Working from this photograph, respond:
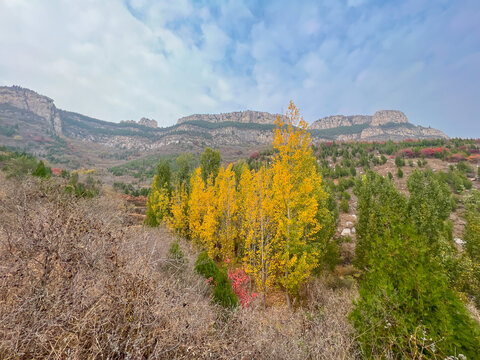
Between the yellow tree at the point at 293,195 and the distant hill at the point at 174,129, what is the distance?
121m

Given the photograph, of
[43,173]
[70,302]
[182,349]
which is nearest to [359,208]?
[182,349]

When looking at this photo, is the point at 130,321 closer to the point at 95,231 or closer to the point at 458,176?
the point at 95,231

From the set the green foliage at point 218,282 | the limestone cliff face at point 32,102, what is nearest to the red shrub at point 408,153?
the green foliage at point 218,282

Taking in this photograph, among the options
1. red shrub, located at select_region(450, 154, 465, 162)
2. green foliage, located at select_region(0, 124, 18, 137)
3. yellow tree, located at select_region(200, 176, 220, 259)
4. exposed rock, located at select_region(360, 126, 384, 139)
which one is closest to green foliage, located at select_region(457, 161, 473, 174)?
red shrub, located at select_region(450, 154, 465, 162)

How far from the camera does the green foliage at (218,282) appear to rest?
595 centimetres

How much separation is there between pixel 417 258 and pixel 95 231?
6.84m

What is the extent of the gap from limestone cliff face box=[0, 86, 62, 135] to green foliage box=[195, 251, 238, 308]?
21381cm

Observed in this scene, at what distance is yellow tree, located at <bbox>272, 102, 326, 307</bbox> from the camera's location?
7926 millimetres

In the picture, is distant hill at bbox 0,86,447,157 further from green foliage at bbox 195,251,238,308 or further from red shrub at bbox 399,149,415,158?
green foliage at bbox 195,251,238,308

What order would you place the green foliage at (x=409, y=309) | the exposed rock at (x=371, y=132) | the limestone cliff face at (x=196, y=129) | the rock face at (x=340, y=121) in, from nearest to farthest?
the green foliage at (x=409, y=309)
the limestone cliff face at (x=196, y=129)
the exposed rock at (x=371, y=132)
the rock face at (x=340, y=121)

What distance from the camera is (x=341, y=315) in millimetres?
5465

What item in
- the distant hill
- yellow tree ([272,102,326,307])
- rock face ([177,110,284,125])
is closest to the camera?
yellow tree ([272,102,326,307])

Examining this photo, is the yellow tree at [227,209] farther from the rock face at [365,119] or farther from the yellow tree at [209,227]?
the rock face at [365,119]

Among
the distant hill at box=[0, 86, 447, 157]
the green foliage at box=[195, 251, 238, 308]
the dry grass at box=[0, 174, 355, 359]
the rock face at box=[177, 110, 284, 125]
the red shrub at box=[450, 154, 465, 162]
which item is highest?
the rock face at box=[177, 110, 284, 125]
